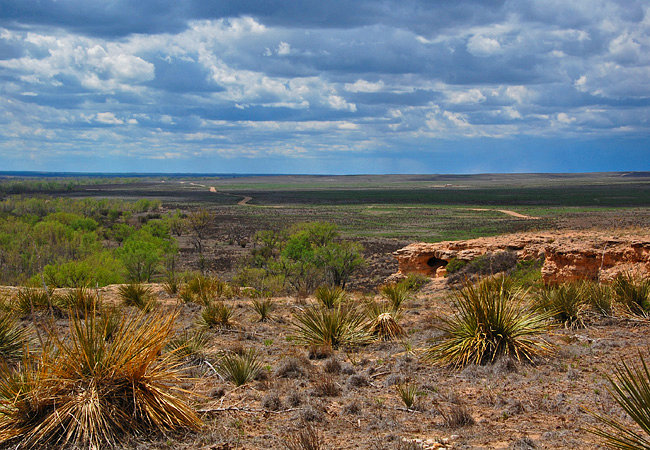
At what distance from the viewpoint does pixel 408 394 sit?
6492 millimetres

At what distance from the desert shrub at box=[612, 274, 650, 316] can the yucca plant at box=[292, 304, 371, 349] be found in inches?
220

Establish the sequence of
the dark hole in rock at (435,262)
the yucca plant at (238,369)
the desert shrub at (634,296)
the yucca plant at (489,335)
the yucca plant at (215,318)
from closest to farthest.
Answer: the yucca plant at (238,369) → the yucca plant at (489,335) → the desert shrub at (634,296) → the yucca plant at (215,318) → the dark hole in rock at (435,262)

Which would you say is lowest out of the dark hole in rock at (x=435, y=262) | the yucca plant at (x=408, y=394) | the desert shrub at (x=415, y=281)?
the desert shrub at (x=415, y=281)

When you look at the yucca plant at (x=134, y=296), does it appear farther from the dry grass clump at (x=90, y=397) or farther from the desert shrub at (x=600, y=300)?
the desert shrub at (x=600, y=300)

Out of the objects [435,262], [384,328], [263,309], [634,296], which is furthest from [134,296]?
[435,262]

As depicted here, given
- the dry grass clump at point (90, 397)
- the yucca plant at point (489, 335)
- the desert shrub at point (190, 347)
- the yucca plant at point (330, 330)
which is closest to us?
the dry grass clump at point (90, 397)

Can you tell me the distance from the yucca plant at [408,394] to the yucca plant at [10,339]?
555 centimetres

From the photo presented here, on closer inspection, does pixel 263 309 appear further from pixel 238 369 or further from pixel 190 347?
pixel 238 369

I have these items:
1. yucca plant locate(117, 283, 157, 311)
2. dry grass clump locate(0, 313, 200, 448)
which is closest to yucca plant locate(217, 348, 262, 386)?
dry grass clump locate(0, 313, 200, 448)

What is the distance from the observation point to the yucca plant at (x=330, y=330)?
384 inches

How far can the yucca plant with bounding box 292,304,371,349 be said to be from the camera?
976 cm

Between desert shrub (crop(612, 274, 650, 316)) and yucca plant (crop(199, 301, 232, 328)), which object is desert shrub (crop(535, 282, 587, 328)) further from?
yucca plant (crop(199, 301, 232, 328))

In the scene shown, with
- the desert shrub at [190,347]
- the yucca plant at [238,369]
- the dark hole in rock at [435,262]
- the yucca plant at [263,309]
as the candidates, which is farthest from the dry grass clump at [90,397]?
the dark hole in rock at [435,262]

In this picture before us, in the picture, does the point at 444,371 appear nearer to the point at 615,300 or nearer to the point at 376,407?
the point at 376,407
